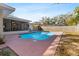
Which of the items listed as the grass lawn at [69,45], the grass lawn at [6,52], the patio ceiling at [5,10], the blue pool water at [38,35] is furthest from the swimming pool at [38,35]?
the patio ceiling at [5,10]

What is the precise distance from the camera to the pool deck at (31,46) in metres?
5.86

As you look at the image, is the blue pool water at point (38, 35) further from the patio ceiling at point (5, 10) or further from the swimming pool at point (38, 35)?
the patio ceiling at point (5, 10)

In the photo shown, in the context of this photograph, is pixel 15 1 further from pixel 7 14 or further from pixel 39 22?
pixel 39 22

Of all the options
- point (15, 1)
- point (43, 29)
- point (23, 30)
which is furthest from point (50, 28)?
point (15, 1)

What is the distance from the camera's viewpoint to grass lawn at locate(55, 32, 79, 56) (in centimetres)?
586

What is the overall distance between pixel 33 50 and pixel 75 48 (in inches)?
40.4

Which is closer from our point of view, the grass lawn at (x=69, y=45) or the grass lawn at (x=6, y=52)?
the grass lawn at (x=6, y=52)

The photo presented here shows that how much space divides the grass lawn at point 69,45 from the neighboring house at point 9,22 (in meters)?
0.97

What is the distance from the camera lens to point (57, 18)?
5.98 metres

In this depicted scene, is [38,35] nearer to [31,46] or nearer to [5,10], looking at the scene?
[31,46]

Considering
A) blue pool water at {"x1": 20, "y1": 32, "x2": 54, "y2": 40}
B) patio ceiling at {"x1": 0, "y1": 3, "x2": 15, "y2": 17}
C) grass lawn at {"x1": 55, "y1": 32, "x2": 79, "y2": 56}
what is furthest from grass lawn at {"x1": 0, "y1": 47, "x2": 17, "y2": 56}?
grass lawn at {"x1": 55, "y1": 32, "x2": 79, "y2": 56}

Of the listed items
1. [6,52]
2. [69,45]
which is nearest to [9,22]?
[6,52]

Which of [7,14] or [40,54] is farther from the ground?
[7,14]

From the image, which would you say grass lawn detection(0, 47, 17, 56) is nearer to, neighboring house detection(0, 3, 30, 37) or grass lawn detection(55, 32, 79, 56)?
neighboring house detection(0, 3, 30, 37)
